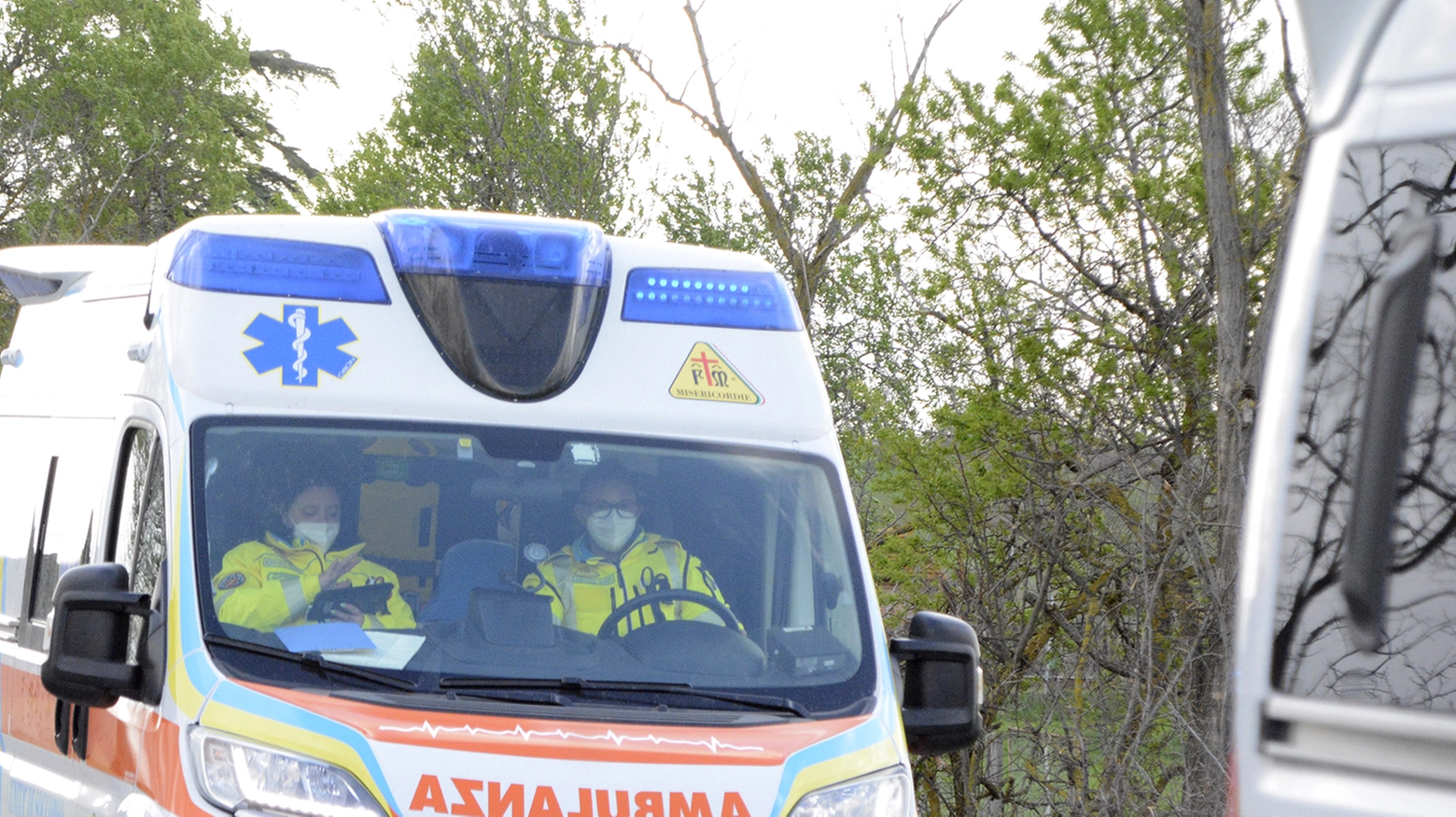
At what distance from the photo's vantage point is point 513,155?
22281 millimetres

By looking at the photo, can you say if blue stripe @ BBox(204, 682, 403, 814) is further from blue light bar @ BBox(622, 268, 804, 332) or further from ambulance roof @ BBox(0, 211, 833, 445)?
blue light bar @ BBox(622, 268, 804, 332)

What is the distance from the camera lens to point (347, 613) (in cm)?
431

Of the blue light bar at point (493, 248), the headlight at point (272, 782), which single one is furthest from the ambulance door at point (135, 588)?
the blue light bar at point (493, 248)

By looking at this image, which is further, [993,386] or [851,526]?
[993,386]

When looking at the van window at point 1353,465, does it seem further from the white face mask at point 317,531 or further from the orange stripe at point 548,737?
the white face mask at point 317,531

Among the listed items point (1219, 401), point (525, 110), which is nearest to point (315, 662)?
point (1219, 401)

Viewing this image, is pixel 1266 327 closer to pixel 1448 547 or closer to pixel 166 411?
pixel 166 411

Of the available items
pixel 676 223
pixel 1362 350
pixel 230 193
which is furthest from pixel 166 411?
pixel 230 193

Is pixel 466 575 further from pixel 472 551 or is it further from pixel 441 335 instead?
pixel 441 335

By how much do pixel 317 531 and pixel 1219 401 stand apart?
578cm

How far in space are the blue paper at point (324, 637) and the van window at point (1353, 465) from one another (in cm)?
243

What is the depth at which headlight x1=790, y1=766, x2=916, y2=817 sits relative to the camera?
398cm

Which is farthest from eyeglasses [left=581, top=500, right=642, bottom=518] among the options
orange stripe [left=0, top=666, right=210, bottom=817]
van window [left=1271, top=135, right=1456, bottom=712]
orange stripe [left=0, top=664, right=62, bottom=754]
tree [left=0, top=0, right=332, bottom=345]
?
tree [left=0, top=0, right=332, bottom=345]

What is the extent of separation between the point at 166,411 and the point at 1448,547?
135 inches
